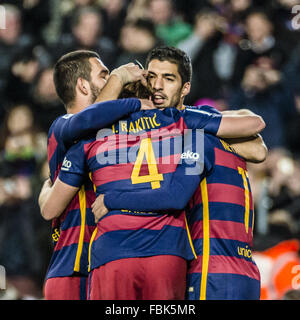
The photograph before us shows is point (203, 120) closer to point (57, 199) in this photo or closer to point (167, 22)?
point (57, 199)

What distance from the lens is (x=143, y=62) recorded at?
6.73 metres

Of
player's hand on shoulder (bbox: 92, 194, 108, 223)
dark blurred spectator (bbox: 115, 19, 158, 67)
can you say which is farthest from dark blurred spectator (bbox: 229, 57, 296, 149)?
player's hand on shoulder (bbox: 92, 194, 108, 223)

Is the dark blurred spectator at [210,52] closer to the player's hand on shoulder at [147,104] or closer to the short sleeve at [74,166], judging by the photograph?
the player's hand on shoulder at [147,104]

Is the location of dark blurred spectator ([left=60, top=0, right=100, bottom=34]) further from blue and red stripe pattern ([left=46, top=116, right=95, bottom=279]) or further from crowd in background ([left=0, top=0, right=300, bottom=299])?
blue and red stripe pattern ([left=46, top=116, right=95, bottom=279])

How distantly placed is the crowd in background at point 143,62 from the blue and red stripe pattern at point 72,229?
9.23 feet

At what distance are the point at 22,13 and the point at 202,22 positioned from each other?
8.59ft

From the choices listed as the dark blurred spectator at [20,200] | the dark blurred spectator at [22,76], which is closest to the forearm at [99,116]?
the dark blurred spectator at [20,200]

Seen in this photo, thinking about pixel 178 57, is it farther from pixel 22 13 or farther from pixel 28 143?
pixel 22 13

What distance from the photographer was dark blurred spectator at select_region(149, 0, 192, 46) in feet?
23.4

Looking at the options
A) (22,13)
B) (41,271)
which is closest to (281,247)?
(41,271)

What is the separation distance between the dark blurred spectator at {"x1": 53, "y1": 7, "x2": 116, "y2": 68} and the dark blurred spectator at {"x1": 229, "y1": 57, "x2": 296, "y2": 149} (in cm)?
177

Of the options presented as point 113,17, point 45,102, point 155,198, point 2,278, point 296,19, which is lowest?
point 2,278

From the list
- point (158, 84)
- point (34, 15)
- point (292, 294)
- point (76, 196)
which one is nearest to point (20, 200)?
point (34, 15)

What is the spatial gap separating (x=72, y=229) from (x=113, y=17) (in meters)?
4.73
